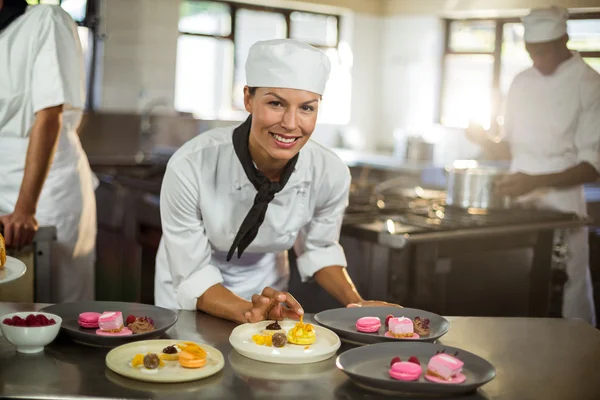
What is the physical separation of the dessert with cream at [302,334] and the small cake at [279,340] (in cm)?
2

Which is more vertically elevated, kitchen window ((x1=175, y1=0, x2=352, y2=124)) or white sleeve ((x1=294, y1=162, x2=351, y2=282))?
kitchen window ((x1=175, y1=0, x2=352, y2=124))

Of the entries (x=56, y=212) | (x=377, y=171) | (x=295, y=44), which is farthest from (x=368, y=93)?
(x=295, y=44)

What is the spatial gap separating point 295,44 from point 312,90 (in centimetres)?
15

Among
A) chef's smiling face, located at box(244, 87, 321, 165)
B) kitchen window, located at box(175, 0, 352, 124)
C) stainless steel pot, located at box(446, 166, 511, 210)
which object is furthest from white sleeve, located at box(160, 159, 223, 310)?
kitchen window, located at box(175, 0, 352, 124)

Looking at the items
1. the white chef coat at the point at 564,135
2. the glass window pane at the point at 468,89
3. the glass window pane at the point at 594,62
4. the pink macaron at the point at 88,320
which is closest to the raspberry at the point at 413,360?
the pink macaron at the point at 88,320

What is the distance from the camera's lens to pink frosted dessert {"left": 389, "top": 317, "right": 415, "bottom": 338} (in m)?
1.65

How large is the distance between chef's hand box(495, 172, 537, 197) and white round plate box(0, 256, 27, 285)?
6.60 feet

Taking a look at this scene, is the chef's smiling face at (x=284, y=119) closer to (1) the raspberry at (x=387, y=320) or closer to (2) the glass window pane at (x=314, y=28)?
(1) the raspberry at (x=387, y=320)

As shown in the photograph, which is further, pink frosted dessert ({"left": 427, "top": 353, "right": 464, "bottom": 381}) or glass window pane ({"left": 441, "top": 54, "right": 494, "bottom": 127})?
glass window pane ({"left": 441, "top": 54, "right": 494, "bottom": 127})

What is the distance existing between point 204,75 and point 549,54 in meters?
4.48

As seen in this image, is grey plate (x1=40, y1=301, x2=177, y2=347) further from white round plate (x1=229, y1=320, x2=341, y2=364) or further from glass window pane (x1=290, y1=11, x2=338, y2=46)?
glass window pane (x1=290, y1=11, x2=338, y2=46)

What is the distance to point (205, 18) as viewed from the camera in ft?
22.6

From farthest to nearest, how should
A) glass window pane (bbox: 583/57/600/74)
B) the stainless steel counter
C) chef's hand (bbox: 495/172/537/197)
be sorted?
chef's hand (bbox: 495/172/537/197), glass window pane (bbox: 583/57/600/74), the stainless steel counter

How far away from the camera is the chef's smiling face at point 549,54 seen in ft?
9.91
